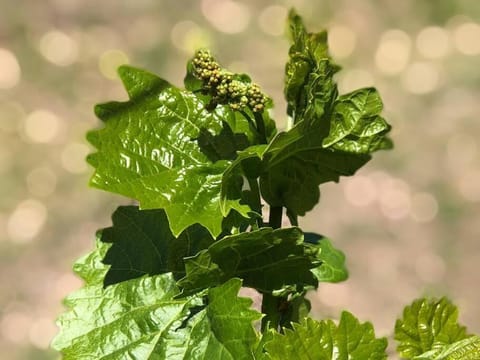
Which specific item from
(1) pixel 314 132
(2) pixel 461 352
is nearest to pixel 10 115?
(1) pixel 314 132

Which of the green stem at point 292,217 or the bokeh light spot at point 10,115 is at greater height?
the bokeh light spot at point 10,115

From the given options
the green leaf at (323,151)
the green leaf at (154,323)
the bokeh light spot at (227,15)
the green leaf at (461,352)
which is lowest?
the green leaf at (461,352)

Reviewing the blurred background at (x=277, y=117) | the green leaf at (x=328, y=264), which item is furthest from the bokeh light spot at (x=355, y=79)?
the green leaf at (x=328, y=264)

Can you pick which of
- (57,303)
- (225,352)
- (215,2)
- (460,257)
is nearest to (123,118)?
(225,352)

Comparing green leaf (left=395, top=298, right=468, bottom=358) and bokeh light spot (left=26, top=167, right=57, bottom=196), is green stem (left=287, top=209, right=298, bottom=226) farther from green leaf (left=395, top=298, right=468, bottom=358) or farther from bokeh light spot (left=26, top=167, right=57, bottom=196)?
bokeh light spot (left=26, top=167, right=57, bottom=196)

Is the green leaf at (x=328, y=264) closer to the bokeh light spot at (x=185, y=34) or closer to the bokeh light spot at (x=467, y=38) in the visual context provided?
the bokeh light spot at (x=185, y=34)

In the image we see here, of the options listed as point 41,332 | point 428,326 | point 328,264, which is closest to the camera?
point 428,326

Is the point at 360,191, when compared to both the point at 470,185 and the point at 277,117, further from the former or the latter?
the point at 277,117
